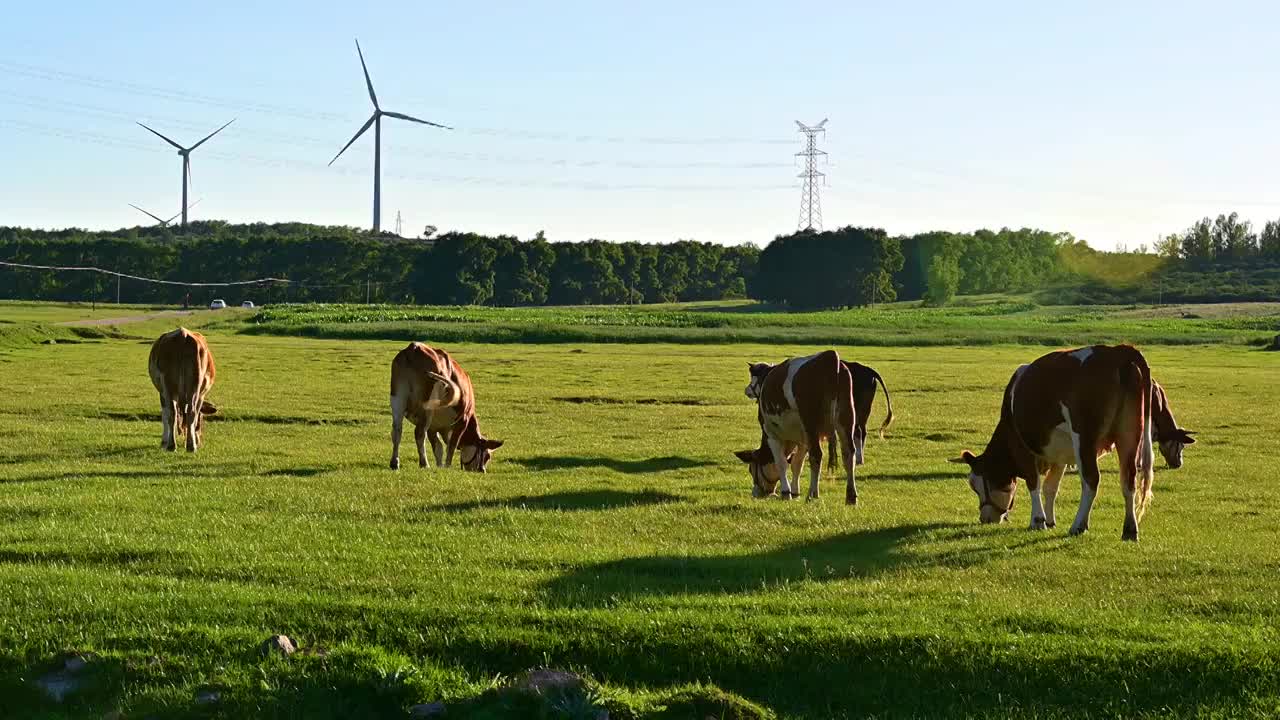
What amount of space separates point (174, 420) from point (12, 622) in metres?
13.1

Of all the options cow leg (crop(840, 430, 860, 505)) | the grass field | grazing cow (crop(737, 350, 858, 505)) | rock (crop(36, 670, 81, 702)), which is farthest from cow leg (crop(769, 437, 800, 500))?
rock (crop(36, 670, 81, 702))

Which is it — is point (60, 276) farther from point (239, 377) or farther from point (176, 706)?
point (176, 706)

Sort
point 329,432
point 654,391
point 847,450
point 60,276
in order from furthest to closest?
point 60,276, point 654,391, point 329,432, point 847,450

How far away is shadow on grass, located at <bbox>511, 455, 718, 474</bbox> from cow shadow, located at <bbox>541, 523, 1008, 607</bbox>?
7.68 metres

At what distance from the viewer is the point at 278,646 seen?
9.34 metres

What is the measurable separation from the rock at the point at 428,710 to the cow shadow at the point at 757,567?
6.08 ft

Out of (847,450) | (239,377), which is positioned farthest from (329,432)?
(239,377)

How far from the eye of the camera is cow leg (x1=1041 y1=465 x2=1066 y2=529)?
51.6ft

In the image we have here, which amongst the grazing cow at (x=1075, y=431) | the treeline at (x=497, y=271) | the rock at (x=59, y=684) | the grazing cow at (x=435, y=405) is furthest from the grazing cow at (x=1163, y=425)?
the treeline at (x=497, y=271)

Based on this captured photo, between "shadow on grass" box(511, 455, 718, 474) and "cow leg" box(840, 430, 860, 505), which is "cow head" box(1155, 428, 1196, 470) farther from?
"shadow on grass" box(511, 455, 718, 474)

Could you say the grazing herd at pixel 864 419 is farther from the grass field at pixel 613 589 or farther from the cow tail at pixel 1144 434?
the grass field at pixel 613 589

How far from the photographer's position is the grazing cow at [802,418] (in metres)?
17.1

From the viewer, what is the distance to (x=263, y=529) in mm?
13477

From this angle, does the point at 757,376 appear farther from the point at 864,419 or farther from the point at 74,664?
the point at 74,664
